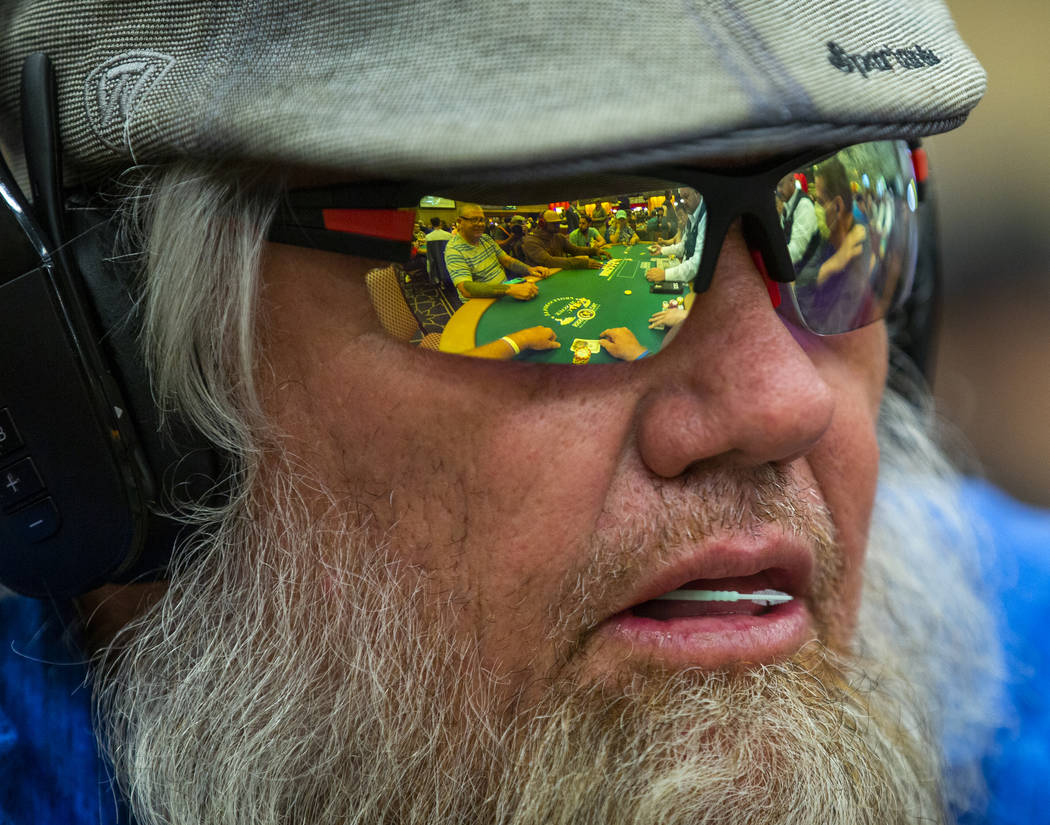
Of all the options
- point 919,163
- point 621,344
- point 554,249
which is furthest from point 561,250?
point 919,163

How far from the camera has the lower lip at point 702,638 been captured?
44.4 inches

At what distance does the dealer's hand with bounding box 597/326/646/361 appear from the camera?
108 centimetres

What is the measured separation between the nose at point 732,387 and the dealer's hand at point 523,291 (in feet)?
0.61

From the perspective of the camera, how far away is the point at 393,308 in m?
1.08

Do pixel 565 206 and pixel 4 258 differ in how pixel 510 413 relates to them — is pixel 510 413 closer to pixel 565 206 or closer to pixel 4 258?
pixel 565 206

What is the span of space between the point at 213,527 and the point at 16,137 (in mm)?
538

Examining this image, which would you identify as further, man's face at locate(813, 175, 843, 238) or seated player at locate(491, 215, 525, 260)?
man's face at locate(813, 175, 843, 238)

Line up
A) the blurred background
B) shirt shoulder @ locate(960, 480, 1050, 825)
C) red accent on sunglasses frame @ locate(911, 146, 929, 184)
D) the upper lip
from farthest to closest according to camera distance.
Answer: the blurred background < shirt shoulder @ locate(960, 480, 1050, 825) < red accent on sunglasses frame @ locate(911, 146, 929, 184) < the upper lip

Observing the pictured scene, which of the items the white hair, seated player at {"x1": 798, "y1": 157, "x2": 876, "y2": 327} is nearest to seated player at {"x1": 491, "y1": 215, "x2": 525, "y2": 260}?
the white hair

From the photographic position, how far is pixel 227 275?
3.65 ft

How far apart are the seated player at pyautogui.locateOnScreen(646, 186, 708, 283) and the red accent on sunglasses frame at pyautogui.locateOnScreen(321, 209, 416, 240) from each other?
270 mm

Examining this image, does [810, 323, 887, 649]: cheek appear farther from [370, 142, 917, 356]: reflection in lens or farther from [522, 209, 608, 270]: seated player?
[522, 209, 608, 270]: seated player

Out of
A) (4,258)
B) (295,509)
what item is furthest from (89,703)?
(4,258)

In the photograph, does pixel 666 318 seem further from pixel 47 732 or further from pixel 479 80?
pixel 47 732
